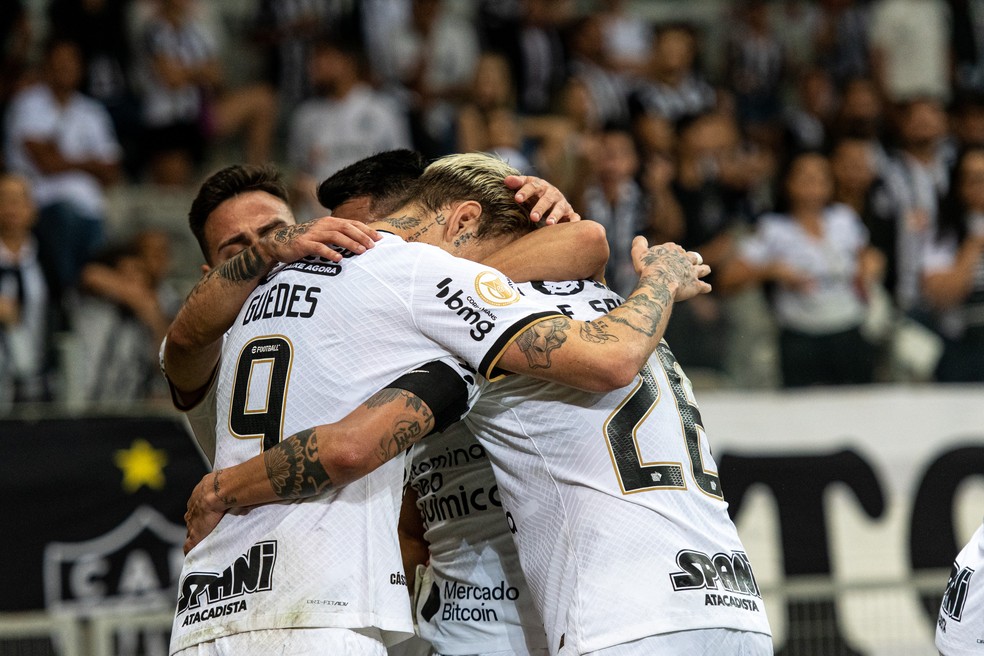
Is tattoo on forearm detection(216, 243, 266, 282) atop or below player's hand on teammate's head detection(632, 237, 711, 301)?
atop

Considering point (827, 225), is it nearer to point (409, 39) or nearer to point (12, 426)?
point (409, 39)

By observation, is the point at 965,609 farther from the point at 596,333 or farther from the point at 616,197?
the point at 616,197

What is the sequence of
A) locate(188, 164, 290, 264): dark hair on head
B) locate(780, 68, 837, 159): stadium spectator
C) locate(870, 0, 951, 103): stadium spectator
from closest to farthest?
1. locate(188, 164, 290, 264): dark hair on head
2. locate(780, 68, 837, 159): stadium spectator
3. locate(870, 0, 951, 103): stadium spectator

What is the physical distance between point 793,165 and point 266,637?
7928 millimetres

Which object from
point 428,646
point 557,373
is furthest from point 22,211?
point 557,373

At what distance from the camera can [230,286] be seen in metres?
3.78

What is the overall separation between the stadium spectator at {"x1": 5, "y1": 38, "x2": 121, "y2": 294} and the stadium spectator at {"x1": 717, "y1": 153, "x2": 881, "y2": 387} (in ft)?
16.7

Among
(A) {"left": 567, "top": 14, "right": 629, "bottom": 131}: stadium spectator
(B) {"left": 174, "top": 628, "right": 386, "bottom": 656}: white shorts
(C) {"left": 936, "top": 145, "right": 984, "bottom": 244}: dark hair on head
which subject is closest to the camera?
(B) {"left": 174, "top": 628, "right": 386, "bottom": 656}: white shorts

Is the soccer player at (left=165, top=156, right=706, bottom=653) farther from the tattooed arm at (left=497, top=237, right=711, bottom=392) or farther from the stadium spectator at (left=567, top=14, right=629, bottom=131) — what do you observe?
the stadium spectator at (left=567, top=14, right=629, bottom=131)

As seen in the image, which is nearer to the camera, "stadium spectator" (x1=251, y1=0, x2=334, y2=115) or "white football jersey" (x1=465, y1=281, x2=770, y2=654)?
"white football jersey" (x1=465, y1=281, x2=770, y2=654)

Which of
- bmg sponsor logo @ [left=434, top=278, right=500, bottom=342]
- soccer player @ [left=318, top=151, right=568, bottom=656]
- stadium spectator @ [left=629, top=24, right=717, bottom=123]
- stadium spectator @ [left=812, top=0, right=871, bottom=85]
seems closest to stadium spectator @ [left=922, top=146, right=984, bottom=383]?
stadium spectator @ [left=629, top=24, right=717, bottom=123]

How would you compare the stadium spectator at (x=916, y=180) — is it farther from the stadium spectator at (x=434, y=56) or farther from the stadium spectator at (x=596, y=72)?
the stadium spectator at (x=434, y=56)

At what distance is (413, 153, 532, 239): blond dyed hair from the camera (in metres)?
3.96

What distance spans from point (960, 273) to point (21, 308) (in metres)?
6.82
